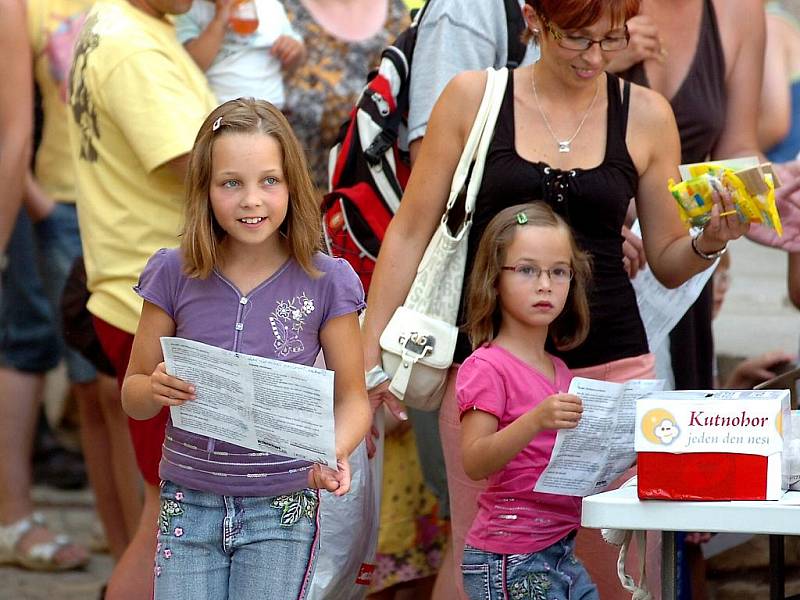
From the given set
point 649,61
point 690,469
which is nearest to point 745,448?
point 690,469

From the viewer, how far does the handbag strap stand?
3330 millimetres

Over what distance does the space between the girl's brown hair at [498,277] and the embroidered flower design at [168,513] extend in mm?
772

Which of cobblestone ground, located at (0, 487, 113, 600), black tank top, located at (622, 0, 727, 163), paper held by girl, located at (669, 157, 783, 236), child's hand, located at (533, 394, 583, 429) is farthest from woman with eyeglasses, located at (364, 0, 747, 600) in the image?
cobblestone ground, located at (0, 487, 113, 600)

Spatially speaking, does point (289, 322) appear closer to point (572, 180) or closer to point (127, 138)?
point (572, 180)

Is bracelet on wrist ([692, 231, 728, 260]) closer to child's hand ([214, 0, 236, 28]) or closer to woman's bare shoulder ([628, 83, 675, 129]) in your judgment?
woman's bare shoulder ([628, 83, 675, 129])

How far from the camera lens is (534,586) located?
3160mm

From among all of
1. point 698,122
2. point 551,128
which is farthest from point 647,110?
point 698,122

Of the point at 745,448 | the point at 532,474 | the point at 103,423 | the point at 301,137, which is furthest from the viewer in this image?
the point at 103,423

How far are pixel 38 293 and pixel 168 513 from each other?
2847mm

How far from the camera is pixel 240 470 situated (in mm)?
2922

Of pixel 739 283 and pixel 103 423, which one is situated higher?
pixel 739 283

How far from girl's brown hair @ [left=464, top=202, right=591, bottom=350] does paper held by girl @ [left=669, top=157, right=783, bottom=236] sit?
0.26m

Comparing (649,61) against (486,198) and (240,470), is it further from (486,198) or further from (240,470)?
(240,470)

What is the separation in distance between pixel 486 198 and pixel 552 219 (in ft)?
0.59
